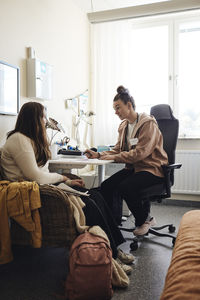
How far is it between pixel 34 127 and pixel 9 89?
1.80 feet

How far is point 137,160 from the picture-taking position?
2.28 metres

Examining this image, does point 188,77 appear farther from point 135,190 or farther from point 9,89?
point 9,89

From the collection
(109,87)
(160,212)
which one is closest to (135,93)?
(109,87)

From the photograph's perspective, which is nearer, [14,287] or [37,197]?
[37,197]

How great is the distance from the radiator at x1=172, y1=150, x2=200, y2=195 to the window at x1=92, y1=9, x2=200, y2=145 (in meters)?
0.26

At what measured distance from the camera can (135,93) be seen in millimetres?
3832

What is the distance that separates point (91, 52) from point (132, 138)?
1867mm

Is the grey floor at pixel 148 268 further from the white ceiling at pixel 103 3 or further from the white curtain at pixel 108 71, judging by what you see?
the white ceiling at pixel 103 3

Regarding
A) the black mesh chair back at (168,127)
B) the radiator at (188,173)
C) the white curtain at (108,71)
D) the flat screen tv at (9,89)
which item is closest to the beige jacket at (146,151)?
the black mesh chair back at (168,127)

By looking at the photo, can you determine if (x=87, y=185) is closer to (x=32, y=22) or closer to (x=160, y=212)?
(x=160, y=212)

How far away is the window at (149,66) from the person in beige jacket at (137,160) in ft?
4.22

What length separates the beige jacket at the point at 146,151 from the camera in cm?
227

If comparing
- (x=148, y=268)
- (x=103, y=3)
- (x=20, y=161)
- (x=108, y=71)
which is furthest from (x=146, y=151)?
(x=103, y=3)

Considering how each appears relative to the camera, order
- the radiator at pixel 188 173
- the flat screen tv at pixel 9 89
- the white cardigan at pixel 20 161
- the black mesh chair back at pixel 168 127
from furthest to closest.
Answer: the radiator at pixel 188 173
the black mesh chair back at pixel 168 127
the flat screen tv at pixel 9 89
the white cardigan at pixel 20 161
